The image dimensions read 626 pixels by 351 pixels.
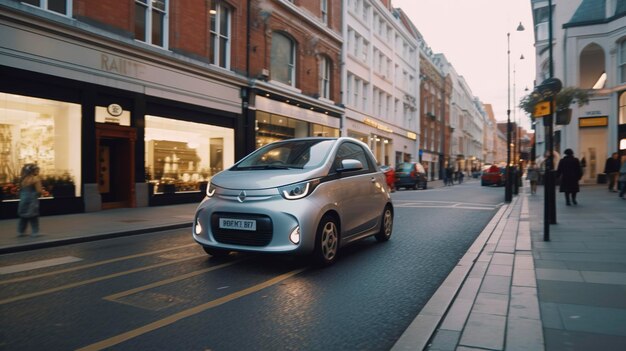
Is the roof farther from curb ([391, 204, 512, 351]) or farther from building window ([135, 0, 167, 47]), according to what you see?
A: curb ([391, 204, 512, 351])

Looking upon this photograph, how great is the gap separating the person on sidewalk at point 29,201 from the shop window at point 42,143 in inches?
130

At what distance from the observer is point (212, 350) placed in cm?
311

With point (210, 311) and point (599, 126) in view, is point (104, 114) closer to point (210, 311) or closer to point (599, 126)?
point (210, 311)

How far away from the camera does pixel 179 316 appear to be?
382 cm

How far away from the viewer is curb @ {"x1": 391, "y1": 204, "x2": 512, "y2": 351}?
10.6 ft

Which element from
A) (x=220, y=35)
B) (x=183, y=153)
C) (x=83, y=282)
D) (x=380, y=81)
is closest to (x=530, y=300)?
(x=83, y=282)

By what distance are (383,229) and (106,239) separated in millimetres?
5101

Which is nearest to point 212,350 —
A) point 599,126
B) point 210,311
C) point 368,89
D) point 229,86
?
point 210,311

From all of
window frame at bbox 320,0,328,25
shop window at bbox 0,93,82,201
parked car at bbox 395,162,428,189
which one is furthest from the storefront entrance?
parked car at bbox 395,162,428,189

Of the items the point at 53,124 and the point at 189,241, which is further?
the point at 53,124

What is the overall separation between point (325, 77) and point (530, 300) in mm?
25305

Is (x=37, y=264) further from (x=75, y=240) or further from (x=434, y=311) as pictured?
(x=434, y=311)

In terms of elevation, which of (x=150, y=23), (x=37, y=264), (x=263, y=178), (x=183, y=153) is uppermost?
(x=150, y=23)

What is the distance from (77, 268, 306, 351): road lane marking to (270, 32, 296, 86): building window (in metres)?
18.2
